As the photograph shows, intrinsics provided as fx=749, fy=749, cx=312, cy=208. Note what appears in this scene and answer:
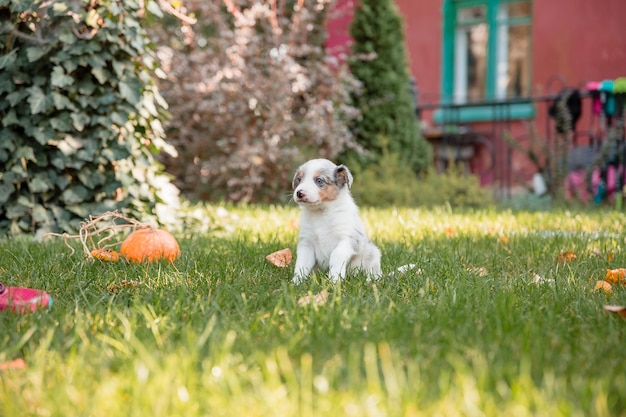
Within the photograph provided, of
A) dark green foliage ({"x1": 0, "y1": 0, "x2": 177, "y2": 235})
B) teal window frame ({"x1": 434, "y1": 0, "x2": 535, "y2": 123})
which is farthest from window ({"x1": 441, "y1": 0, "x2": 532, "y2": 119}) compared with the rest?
dark green foliage ({"x1": 0, "y1": 0, "x2": 177, "y2": 235})

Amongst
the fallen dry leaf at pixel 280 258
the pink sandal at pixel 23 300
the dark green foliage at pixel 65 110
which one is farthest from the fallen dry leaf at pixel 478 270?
the dark green foliage at pixel 65 110

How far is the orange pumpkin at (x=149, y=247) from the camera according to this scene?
A: 11.8 feet

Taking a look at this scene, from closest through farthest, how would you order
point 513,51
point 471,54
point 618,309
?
point 618,309 < point 513,51 < point 471,54

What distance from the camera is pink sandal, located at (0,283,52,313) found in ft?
8.30

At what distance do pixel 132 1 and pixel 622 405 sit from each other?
172 inches

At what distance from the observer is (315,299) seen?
107 inches

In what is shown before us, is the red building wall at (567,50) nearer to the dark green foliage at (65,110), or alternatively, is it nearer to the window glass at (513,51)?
the window glass at (513,51)

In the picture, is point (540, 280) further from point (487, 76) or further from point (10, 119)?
point (487, 76)

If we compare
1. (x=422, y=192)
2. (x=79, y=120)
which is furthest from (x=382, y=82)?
(x=79, y=120)

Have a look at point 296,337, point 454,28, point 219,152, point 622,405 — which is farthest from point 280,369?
point 454,28

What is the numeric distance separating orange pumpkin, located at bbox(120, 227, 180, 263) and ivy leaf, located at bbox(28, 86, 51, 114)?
151 cm

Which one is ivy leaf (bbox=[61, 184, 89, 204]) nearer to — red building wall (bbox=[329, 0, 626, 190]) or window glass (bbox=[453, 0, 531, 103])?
red building wall (bbox=[329, 0, 626, 190])

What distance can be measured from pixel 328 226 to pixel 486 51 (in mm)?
8998

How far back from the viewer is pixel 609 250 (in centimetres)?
420
